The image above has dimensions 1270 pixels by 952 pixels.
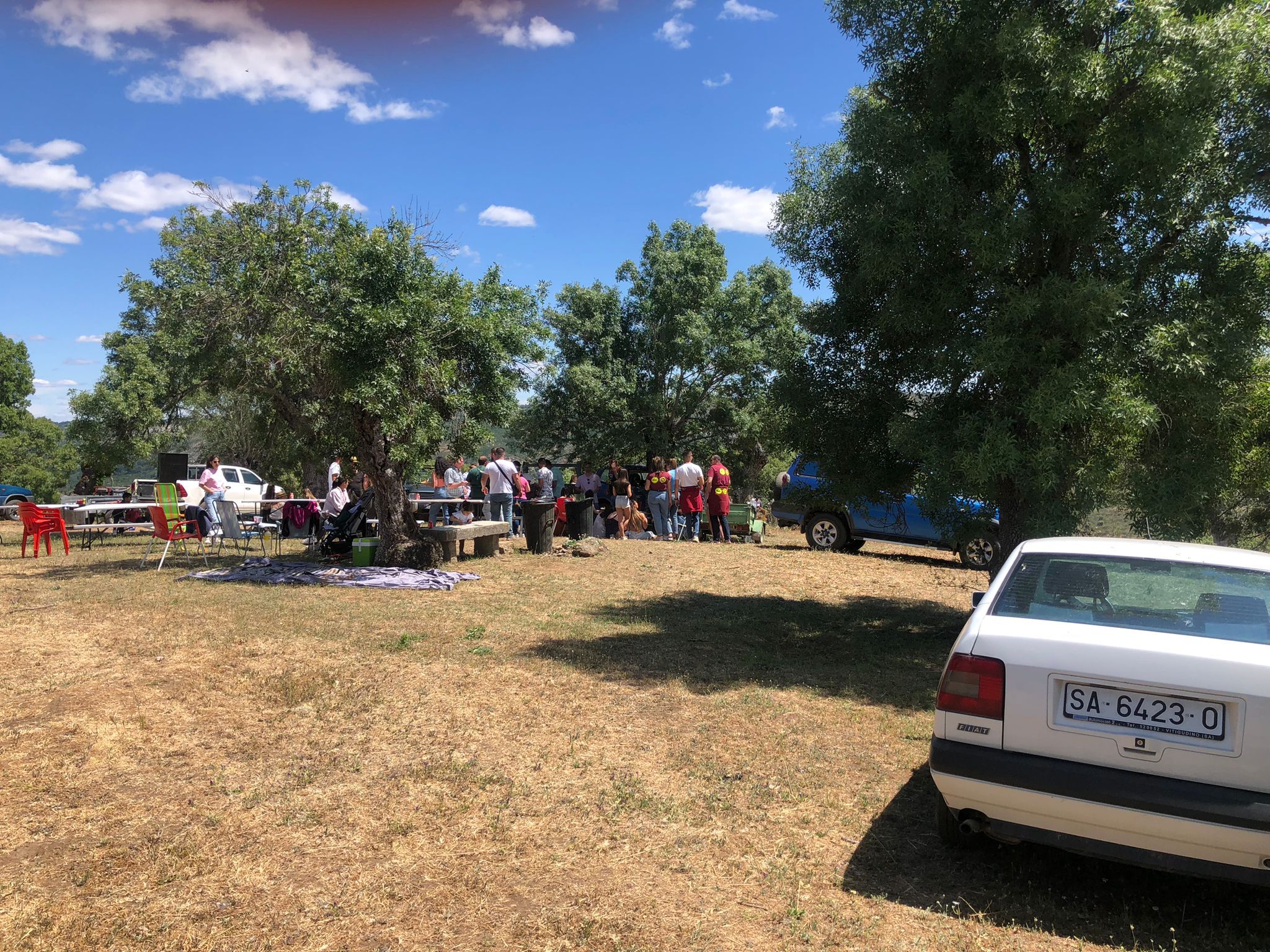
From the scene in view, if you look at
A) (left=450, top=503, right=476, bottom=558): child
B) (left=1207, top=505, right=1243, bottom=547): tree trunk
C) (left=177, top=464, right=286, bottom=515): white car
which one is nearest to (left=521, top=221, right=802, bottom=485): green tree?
(left=177, top=464, right=286, bottom=515): white car

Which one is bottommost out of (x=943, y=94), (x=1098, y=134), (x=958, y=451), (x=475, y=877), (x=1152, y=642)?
(x=475, y=877)

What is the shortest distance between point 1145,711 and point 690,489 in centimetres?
1453

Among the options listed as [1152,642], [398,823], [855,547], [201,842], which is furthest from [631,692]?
[855,547]

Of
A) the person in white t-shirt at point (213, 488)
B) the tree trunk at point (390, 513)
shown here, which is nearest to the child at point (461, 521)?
the tree trunk at point (390, 513)

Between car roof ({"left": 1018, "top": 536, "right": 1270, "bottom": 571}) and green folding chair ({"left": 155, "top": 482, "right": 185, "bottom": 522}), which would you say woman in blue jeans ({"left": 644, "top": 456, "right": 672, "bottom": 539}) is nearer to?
green folding chair ({"left": 155, "top": 482, "right": 185, "bottom": 522})

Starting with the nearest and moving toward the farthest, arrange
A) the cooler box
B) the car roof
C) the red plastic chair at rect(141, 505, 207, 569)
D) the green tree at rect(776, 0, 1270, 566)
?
the car roof, the green tree at rect(776, 0, 1270, 566), the red plastic chair at rect(141, 505, 207, 569), the cooler box

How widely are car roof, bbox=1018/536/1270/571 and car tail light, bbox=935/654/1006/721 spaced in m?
0.85

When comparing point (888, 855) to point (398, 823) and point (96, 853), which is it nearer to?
point (398, 823)

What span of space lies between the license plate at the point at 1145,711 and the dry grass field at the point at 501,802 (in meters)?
0.80

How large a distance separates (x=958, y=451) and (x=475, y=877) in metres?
4.97

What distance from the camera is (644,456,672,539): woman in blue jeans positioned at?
18.4 metres

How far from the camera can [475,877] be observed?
3.56 meters

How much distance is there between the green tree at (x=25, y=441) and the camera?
2809 centimetres

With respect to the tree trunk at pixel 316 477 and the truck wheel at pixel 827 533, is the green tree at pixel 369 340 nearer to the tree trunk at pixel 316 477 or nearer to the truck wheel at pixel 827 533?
the truck wheel at pixel 827 533
